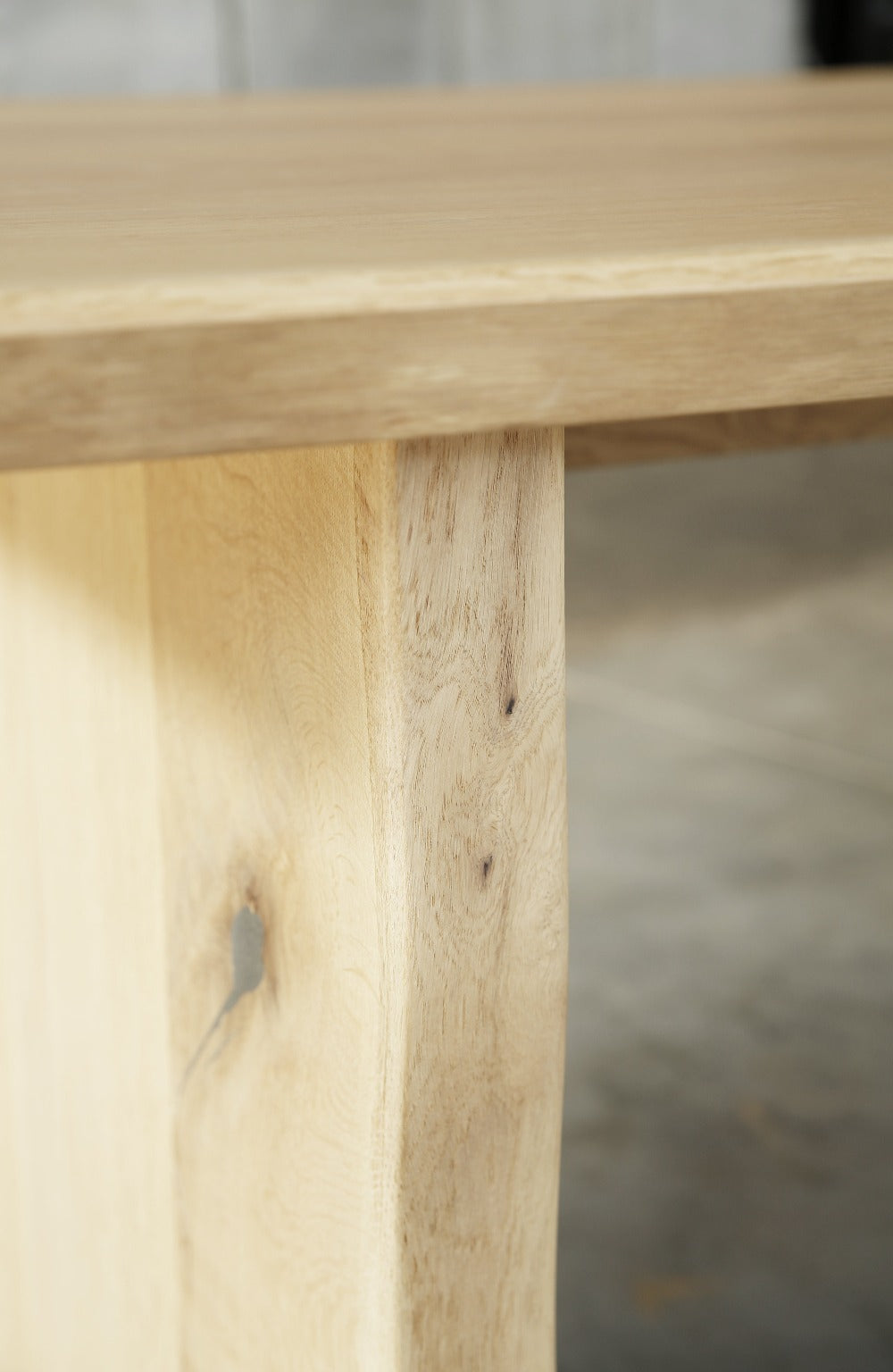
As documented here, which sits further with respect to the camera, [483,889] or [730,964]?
[730,964]

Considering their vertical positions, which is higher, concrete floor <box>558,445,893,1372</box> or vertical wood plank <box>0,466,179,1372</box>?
vertical wood plank <box>0,466,179,1372</box>

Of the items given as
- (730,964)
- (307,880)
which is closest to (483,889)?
(307,880)

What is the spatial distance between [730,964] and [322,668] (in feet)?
3.07

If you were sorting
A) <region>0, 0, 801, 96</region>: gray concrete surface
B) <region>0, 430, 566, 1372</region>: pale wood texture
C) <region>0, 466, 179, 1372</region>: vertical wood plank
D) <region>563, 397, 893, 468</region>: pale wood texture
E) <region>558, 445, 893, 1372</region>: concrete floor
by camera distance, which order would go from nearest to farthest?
<region>0, 430, 566, 1372</region>: pale wood texture, <region>0, 466, 179, 1372</region>: vertical wood plank, <region>563, 397, 893, 468</region>: pale wood texture, <region>558, 445, 893, 1372</region>: concrete floor, <region>0, 0, 801, 96</region>: gray concrete surface

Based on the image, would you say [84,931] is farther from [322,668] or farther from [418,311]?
[418,311]

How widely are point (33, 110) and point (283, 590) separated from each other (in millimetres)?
698

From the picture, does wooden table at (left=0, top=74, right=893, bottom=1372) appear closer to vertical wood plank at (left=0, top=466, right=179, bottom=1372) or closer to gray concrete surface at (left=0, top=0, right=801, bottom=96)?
vertical wood plank at (left=0, top=466, right=179, bottom=1372)

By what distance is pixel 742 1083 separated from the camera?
112 centimetres

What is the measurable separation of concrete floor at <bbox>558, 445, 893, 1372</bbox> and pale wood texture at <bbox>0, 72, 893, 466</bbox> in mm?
638

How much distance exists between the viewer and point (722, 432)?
0.76 metres

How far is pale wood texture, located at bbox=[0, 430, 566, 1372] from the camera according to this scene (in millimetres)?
390

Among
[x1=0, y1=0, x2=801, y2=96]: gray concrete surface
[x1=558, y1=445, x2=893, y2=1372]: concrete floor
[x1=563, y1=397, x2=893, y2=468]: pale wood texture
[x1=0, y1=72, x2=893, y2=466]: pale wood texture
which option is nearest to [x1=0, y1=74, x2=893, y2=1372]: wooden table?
[x1=0, y1=72, x2=893, y2=466]: pale wood texture

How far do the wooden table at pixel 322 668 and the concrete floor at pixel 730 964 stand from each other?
38 centimetres

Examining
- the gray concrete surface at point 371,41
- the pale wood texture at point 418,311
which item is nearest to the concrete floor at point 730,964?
the pale wood texture at point 418,311
